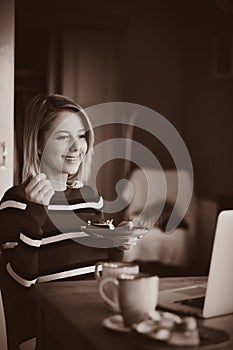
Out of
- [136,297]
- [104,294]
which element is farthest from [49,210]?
[136,297]

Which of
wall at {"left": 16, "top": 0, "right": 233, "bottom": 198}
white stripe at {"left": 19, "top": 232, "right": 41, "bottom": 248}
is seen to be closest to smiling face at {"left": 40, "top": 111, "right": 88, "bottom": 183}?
wall at {"left": 16, "top": 0, "right": 233, "bottom": 198}

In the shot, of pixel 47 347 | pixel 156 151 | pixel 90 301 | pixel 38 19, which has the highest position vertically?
pixel 38 19

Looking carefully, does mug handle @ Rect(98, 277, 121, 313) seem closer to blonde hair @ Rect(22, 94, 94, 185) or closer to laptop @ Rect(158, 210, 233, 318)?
laptop @ Rect(158, 210, 233, 318)

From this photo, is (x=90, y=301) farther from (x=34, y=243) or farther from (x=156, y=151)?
(x=156, y=151)

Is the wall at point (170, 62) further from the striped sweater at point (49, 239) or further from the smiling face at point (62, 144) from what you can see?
the striped sweater at point (49, 239)

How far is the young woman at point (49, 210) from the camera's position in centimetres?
210

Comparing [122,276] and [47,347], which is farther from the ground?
[122,276]

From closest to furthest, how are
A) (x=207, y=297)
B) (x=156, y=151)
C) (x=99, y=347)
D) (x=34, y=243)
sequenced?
(x=99, y=347) → (x=207, y=297) → (x=34, y=243) → (x=156, y=151)

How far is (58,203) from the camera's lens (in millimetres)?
2182

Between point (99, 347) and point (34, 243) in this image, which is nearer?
point (99, 347)

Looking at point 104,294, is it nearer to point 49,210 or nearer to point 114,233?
point 114,233

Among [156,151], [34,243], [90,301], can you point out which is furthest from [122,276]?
[156,151]

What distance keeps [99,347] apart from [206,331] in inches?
8.2

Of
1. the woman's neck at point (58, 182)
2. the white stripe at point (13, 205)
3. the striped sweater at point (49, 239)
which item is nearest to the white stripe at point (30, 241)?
the striped sweater at point (49, 239)
